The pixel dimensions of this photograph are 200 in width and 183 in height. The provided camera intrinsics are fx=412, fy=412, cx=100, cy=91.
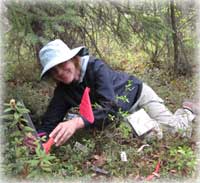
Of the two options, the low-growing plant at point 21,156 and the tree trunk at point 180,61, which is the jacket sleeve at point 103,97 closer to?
the low-growing plant at point 21,156

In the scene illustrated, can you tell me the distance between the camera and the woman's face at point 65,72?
3283 mm

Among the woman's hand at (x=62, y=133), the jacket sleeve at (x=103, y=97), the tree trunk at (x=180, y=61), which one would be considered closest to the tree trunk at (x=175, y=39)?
the tree trunk at (x=180, y=61)

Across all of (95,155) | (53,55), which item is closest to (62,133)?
(95,155)

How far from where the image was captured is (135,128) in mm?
3328

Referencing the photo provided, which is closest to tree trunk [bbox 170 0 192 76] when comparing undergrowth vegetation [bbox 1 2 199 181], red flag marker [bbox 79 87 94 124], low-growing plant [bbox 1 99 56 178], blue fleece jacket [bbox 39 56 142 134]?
blue fleece jacket [bbox 39 56 142 134]

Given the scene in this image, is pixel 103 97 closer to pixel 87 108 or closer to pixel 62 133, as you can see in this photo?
pixel 87 108

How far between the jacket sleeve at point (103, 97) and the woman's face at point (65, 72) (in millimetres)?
190

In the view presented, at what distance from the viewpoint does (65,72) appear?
3.31m

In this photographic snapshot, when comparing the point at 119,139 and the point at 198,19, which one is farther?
the point at 198,19

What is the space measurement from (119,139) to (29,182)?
958 millimetres

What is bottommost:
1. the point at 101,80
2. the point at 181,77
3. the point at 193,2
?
the point at 181,77

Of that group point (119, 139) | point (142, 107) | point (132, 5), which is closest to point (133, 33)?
point (132, 5)

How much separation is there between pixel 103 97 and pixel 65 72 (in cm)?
37

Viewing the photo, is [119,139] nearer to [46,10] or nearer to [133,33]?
[46,10]
